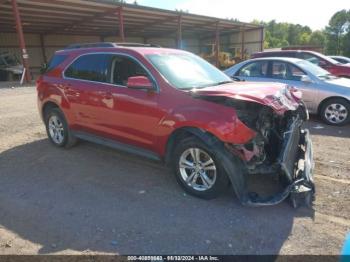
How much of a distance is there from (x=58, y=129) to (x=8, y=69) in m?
19.2

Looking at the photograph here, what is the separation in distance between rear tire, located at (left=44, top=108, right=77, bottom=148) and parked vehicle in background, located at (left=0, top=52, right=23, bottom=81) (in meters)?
18.6

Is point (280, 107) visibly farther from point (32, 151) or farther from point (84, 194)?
point (32, 151)

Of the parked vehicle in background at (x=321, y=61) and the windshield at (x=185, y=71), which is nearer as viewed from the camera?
the windshield at (x=185, y=71)

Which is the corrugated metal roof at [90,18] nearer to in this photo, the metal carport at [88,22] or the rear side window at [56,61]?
the metal carport at [88,22]

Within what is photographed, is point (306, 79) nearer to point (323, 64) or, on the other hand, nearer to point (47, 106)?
point (323, 64)

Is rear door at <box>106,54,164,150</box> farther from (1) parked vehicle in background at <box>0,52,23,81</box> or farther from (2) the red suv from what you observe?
(1) parked vehicle in background at <box>0,52,23,81</box>

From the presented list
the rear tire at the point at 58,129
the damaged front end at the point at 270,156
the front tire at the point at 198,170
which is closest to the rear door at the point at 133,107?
the front tire at the point at 198,170

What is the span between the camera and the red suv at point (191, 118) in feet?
12.2

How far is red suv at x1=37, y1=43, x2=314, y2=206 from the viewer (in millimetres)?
3717

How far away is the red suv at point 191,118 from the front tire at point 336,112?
10.1ft

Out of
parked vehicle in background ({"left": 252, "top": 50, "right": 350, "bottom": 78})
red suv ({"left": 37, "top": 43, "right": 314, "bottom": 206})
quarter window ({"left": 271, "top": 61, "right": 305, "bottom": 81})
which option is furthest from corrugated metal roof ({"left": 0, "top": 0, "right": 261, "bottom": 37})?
red suv ({"left": 37, "top": 43, "right": 314, "bottom": 206})

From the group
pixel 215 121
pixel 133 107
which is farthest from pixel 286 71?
pixel 215 121

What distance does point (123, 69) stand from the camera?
194 inches

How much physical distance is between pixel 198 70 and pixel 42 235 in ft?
10.4
